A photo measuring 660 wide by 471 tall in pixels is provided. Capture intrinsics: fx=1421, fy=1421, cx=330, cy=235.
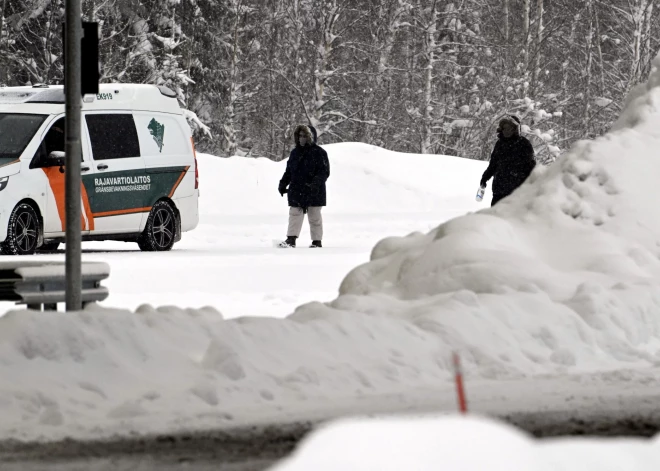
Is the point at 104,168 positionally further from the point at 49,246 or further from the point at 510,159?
the point at 510,159

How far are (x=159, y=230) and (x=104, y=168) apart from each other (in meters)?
1.32

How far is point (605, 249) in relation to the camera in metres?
9.30

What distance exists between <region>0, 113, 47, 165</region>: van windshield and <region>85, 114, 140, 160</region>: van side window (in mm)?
696

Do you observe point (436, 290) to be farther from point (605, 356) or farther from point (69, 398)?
point (69, 398)

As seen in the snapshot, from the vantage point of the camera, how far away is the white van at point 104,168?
1620 cm

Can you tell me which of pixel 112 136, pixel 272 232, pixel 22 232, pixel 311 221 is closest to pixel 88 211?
pixel 22 232

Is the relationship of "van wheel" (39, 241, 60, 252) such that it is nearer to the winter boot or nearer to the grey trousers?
the winter boot

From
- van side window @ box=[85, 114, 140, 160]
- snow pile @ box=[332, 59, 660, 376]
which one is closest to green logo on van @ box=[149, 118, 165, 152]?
van side window @ box=[85, 114, 140, 160]

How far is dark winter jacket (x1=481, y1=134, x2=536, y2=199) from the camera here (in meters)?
14.3

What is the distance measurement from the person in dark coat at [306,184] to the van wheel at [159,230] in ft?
5.08

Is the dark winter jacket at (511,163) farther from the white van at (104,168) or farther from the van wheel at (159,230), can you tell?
the van wheel at (159,230)

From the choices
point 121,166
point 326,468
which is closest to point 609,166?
point 326,468

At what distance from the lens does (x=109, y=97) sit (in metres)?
17.6

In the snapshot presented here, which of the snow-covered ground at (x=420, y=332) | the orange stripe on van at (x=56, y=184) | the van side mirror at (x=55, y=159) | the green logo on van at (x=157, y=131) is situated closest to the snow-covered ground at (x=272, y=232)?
the snow-covered ground at (x=420, y=332)
